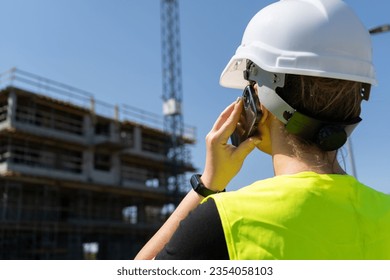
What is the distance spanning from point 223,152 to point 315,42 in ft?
1.63

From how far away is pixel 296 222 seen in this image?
3.59ft

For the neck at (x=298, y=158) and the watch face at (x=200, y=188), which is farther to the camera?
the watch face at (x=200, y=188)

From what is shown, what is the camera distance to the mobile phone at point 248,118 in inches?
55.8

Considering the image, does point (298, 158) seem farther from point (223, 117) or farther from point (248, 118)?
point (223, 117)

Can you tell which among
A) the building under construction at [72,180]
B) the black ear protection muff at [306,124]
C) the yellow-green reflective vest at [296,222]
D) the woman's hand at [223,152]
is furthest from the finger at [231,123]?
the building under construction at [72,180]

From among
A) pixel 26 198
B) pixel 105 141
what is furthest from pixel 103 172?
pixel 26 198

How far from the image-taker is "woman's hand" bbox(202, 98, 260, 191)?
153cm

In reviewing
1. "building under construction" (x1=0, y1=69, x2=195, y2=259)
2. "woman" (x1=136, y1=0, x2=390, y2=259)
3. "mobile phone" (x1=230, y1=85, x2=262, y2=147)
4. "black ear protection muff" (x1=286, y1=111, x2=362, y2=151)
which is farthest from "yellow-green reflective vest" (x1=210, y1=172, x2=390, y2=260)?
"building under construction" (x1=0, y1=69, x2=195, y2=259)

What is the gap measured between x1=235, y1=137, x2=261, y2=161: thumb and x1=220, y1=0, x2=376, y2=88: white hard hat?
25 cm

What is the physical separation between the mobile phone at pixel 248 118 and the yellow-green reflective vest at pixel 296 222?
1.01ft

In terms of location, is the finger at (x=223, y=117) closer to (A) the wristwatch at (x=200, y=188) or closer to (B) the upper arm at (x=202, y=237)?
(A) the wristwatch at (x=200, y=188)
